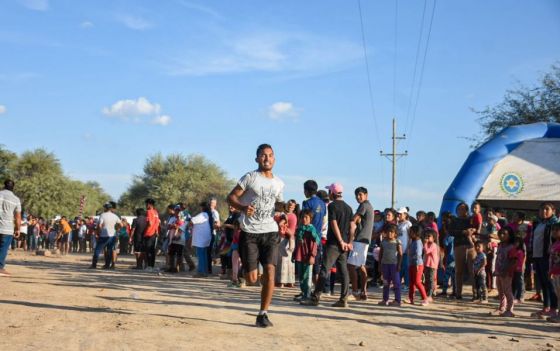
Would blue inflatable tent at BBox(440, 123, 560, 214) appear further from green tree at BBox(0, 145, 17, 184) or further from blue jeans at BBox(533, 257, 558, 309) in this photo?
green tree at BBox(0, 145, 17, 184)

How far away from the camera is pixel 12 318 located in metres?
7.91

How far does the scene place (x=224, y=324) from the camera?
7.95 metres

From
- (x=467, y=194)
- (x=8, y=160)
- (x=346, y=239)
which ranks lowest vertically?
(x=346, y=239)

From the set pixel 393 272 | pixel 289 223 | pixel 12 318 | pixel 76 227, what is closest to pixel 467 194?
pixel 289 223

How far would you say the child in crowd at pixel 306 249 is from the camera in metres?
11.3

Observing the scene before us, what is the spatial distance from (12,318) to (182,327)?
203 cm

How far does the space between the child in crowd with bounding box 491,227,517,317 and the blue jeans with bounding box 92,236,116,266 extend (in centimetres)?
1128

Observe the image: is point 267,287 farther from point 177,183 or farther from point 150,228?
point 177,183

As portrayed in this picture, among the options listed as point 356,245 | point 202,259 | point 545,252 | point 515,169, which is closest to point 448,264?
point 356,245

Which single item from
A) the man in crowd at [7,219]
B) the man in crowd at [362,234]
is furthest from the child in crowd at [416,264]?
the man in crowd at [7,219]

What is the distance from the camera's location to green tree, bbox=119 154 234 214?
71.7m

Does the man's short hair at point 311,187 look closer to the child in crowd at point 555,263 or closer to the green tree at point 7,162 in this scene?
the child in crowd at point 555,263

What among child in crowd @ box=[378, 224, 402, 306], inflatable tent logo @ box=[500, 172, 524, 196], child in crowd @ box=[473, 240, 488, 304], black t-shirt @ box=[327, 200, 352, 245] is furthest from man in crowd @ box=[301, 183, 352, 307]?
inflatable tent logo @ box=[500, 172, 524, 196]

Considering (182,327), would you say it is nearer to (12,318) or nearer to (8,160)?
(12,318)
